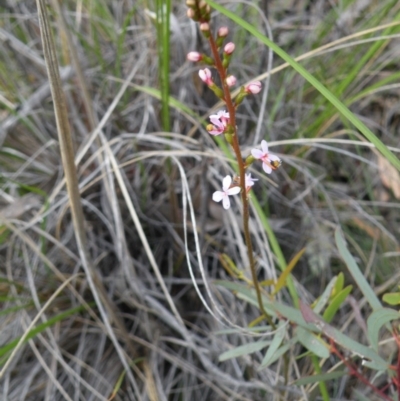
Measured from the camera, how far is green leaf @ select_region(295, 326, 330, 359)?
2.90 feet

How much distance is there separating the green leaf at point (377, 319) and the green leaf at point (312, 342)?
3.1 inches

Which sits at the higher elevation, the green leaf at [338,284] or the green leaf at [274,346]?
the green leaf at [338,284]

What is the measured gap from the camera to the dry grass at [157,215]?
124 centimetres

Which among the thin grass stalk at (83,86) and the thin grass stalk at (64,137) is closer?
the thin grass stalk at (64,137)

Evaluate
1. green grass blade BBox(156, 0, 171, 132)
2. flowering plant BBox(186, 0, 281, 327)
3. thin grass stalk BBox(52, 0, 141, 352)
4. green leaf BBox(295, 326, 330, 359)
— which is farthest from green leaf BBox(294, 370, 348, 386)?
green grass blade BBox(156, 0, 171, 132)

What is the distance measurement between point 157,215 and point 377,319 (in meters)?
0.74

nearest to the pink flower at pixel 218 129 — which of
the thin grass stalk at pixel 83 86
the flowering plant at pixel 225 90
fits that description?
the flowering plant at pixel 225 90

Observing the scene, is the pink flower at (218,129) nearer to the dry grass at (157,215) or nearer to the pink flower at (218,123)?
the pink flower at (218,123)

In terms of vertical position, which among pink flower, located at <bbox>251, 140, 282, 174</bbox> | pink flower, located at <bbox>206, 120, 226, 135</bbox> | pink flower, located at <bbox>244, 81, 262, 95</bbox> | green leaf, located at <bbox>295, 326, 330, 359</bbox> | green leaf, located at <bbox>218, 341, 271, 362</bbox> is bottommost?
green leaf, located at <bbox>218, 341, 271, 362</bbox>

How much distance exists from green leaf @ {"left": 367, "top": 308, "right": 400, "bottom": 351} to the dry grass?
0.78 feet

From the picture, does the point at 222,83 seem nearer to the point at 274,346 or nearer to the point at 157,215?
the point at 274,346

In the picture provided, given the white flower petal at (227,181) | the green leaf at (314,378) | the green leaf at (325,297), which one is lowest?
the green leaf at (314,378)

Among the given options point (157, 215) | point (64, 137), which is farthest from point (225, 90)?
point (157, 215)

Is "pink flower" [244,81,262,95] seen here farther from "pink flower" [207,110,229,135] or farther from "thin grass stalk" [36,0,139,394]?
"thin grass stalk" [36,0,139,394]
